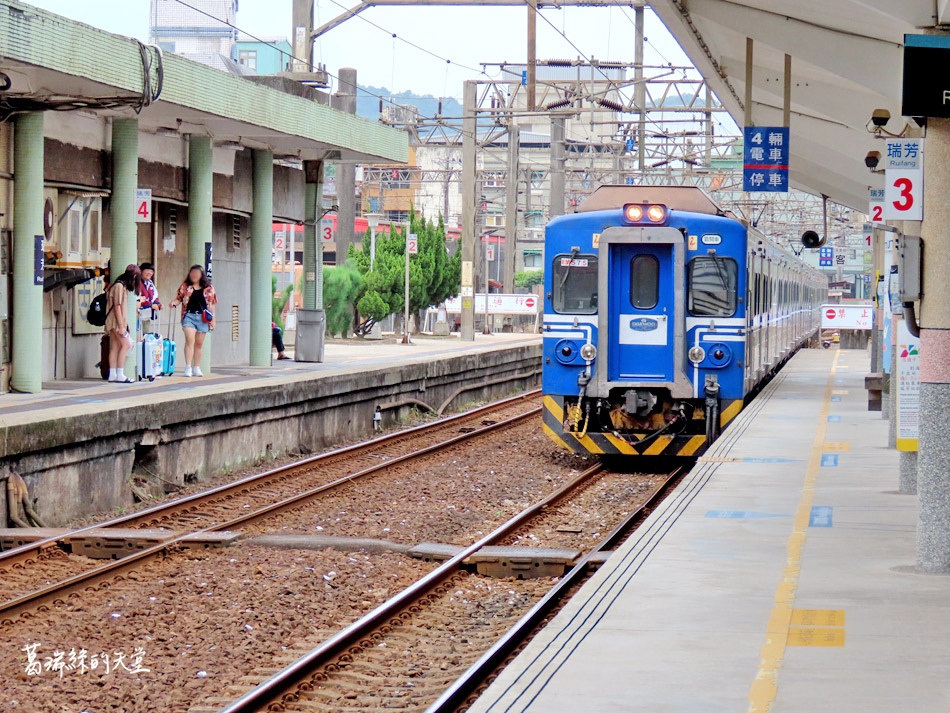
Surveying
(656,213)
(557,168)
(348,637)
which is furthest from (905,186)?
(557,168)

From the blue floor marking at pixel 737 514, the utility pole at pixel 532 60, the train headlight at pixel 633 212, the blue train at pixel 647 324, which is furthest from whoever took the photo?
the utility pole at pixel 532 60

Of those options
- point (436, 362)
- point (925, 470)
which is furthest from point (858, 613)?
point (436, 362)

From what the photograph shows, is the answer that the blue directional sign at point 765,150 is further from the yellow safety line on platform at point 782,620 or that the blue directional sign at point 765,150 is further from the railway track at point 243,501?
the yellow safety line on platform at point 782,620

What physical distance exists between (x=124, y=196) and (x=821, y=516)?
1066 centimetres

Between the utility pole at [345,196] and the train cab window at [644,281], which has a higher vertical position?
the utility pole at [345,196]

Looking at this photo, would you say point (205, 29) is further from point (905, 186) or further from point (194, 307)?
point (905, 186)

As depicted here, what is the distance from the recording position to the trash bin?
77.5 ft

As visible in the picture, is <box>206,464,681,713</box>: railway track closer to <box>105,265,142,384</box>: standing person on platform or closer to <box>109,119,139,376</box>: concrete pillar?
<box>105,265,142,384</box>: standing person on platform

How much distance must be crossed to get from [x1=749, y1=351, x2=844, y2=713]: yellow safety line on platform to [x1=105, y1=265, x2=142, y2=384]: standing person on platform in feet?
28.6

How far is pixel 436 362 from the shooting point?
23688 millimetres

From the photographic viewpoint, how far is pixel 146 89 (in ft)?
50.3

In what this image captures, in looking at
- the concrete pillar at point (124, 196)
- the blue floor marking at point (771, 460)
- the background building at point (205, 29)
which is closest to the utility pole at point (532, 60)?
the concrete pillar at point (124, 196)

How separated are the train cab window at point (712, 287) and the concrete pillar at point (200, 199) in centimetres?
773

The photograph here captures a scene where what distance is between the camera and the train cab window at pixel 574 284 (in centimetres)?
1507
